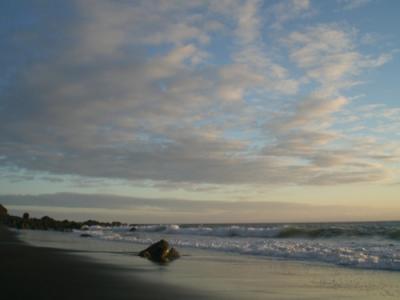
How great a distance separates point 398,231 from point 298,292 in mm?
25119

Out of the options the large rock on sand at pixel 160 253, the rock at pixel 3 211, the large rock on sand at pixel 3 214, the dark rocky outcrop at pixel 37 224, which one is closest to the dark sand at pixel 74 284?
the large rock on sand at pixel 160 253

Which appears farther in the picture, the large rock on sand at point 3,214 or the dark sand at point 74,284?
the large rock on sand at point 3,214

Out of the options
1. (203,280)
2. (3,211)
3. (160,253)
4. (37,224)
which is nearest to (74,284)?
(203,280)

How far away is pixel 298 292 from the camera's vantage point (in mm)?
10375

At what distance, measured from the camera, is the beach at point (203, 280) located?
385 inches

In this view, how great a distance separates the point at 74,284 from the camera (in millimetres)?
10570

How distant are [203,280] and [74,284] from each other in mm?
3458

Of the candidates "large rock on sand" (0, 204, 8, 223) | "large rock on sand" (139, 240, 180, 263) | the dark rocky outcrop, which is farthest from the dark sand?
"large rock on sand" (0, 204, 8, 223)

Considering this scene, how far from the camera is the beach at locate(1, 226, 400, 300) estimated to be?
32.1 feet

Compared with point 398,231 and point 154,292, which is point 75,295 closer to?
point 154,292

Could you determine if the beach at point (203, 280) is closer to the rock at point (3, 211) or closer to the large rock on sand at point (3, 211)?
the rock at point (3, 211)

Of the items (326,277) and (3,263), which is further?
(3,263)

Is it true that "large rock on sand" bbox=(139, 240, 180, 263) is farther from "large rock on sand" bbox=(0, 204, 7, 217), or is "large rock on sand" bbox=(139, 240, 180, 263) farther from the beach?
"large rock on sand" bbox=(0, 204, 7, 217)

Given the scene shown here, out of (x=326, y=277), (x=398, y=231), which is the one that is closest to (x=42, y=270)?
(x=326, y=277)
